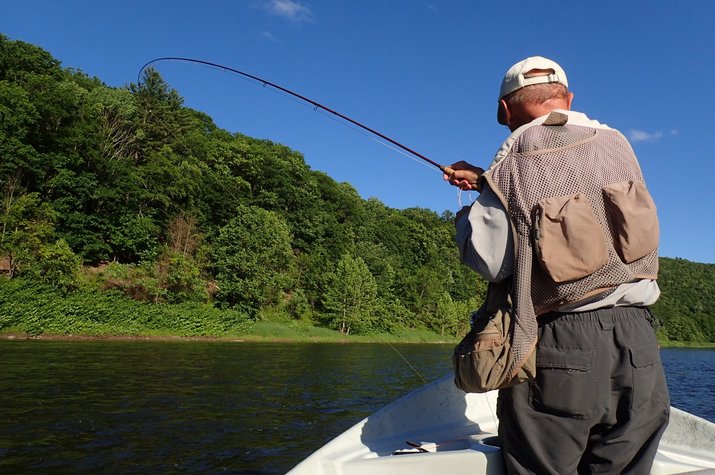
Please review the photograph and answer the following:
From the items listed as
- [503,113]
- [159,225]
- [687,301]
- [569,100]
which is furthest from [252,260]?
[687,301]

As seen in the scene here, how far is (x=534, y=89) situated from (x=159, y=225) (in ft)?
151

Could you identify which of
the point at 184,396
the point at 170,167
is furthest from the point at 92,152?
the point at 184,396

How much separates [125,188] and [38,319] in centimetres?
Answer: 1744

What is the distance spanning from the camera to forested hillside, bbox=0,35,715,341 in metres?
31.3

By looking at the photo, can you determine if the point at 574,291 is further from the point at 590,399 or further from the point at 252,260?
the point at 252,260

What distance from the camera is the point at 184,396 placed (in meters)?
10.7

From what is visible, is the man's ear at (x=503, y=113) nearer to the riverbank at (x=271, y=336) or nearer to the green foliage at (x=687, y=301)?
the riverbank at (x=271, y=336)

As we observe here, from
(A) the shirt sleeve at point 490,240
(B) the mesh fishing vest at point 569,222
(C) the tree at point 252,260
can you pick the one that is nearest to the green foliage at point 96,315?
(C) the tree at point 252,260

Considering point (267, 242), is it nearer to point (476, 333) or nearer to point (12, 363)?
point (12, 363)

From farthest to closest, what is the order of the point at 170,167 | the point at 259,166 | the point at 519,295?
the point at 259,166
the point at 170,167
the point at 519,295

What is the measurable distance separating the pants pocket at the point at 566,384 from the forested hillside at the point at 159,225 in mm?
29860

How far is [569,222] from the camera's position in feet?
5.52

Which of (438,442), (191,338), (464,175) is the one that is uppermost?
(464,175)

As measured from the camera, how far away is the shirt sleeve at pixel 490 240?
177cm
